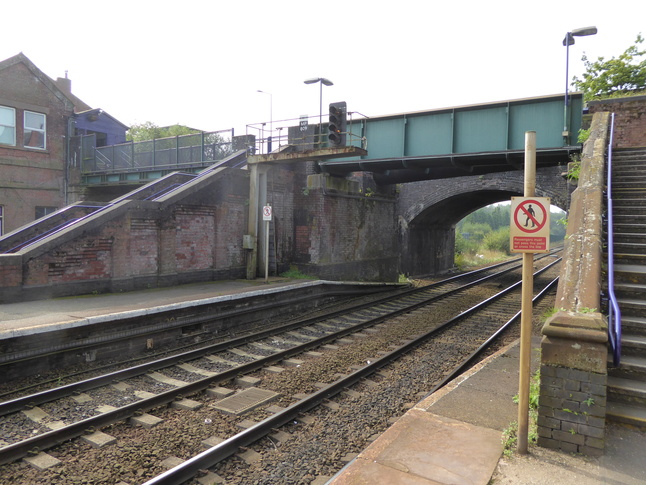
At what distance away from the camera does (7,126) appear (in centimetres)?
1978

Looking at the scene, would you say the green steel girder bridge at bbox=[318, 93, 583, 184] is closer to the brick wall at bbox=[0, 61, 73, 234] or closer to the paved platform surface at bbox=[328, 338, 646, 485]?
the paved platform surface at bbox=[328, 338, 646, 485]

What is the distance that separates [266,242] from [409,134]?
6822mm

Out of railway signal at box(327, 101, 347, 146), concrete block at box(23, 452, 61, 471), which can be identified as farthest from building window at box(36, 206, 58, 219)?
concrete block at box(23, 452, 61, 471)

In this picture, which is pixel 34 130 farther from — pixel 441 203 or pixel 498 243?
pixel 498 243

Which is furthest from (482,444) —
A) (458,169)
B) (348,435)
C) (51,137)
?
(51,137)

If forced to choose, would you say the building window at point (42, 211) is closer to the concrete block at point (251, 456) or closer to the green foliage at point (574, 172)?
the concrete block at point (251, 456)

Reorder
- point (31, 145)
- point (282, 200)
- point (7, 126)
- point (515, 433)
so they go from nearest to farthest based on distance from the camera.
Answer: point (515, 433) → point (282, 200) → point (7, 126) → point (31, 145)

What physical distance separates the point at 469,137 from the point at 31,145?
19998 millimetres

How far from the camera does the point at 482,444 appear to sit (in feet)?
13.5

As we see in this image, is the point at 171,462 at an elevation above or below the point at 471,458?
below

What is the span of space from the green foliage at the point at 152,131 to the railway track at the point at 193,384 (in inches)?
1169

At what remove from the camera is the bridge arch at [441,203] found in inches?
783

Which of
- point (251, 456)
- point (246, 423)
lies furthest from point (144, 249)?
point (251, 456)

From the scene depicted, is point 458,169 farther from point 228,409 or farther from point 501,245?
point 501,245
